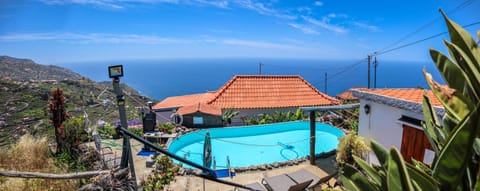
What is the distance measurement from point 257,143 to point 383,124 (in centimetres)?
860

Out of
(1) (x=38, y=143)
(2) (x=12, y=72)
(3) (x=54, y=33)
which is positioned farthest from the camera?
(3) (x=54, y=33)

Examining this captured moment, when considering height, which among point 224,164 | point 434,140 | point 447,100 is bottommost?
point 224,164

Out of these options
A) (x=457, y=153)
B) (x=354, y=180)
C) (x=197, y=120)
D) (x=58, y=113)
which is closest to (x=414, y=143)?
(x=354, y=180)

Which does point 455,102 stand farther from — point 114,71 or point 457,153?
point 114,71

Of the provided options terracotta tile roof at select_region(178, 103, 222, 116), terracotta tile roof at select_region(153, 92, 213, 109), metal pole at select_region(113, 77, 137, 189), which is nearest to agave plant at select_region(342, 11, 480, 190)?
metal pole at select_region(113, 77, 137, 189)

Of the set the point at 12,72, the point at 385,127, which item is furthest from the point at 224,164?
the point at 12,72

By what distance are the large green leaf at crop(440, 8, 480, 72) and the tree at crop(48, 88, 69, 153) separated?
10471 mm

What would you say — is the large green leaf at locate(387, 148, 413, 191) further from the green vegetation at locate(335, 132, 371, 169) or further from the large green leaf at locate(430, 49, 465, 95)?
the green vegetation at locate(335, 132, 371, 169)

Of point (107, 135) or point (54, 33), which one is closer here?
point (107, 135)

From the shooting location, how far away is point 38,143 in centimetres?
612

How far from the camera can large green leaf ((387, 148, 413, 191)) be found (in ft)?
2.84

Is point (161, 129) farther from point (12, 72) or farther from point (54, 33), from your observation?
point (54, 33)

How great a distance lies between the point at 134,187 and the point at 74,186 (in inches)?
75.3

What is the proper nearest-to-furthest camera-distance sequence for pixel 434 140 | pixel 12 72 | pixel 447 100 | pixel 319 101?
pixel 447 100, pixel 434 140, pixel 319 101, pixel 12 72
